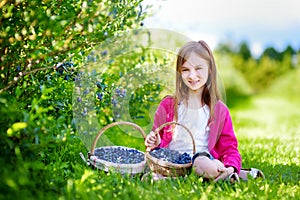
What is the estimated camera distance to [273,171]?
335 cm

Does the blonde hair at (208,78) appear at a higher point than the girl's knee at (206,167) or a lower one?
higher

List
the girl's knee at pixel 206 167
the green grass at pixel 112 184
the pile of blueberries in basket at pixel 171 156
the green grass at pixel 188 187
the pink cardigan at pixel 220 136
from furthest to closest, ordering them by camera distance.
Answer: the pink cardigan at pixel 220 136
the pile of blueberries in basket at pixel 171 156
the girl's knee at pixel 206 167
the green grass at pixel 188 187
the green grass at pixel 112 184

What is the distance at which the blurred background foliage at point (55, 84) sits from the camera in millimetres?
2197

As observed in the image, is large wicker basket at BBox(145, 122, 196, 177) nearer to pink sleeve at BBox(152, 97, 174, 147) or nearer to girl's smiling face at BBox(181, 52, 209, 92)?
pink sleeve at BBox(152, 97, 174, 147)

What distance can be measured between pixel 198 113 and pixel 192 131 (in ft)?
0.49

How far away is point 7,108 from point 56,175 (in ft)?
1.69

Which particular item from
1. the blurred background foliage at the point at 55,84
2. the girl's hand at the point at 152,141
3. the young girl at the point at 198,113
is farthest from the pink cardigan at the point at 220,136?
the blurred background foliage at the point at 55,84

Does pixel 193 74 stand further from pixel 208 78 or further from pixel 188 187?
pixel 188 187

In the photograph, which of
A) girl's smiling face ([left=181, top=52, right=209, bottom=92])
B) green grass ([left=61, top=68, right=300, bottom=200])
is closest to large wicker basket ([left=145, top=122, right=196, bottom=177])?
green grass ([left=61, top=68, right=300, bottom=200])

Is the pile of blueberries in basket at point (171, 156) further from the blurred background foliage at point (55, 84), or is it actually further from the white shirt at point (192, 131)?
the blurred background foliage at point (55, 84)

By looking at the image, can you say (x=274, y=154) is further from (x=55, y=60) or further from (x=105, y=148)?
(x=55, y=60)

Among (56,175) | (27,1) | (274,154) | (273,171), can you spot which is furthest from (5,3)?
(274,154)

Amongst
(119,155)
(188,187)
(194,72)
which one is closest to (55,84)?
(119,155)

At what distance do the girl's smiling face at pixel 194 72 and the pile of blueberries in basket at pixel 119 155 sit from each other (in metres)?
0.64
